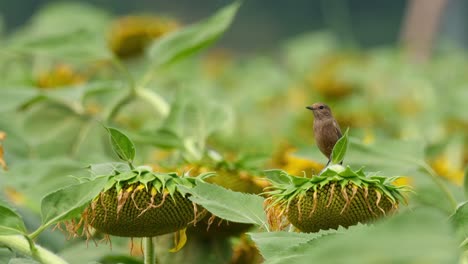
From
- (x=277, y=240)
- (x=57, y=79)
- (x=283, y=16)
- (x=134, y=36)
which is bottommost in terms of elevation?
(x=277, y=240)

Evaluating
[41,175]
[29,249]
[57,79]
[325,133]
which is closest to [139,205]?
[29,249]

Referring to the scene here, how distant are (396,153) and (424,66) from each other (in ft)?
8.72

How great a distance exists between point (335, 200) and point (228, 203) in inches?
3.8

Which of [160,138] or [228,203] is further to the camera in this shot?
[160,138]

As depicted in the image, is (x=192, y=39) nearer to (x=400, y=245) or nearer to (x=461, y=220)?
(x=461, y=220)

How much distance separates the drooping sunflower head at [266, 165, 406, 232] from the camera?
0.82m

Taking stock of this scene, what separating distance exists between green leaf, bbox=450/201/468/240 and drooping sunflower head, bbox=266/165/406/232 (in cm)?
5

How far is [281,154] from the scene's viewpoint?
162cm

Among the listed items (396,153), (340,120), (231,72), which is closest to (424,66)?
(231,72)

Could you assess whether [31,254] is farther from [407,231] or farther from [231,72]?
[231,72]

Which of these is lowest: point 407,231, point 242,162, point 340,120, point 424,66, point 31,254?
point 407,231

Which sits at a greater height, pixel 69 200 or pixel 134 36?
pixel 134 36

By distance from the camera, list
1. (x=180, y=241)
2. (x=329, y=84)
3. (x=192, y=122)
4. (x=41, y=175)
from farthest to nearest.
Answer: (x=329, y=84)
(x=192, y=122)
(x=41, y=175)
(x=180, y=241)

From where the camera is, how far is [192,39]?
4.69 ft
